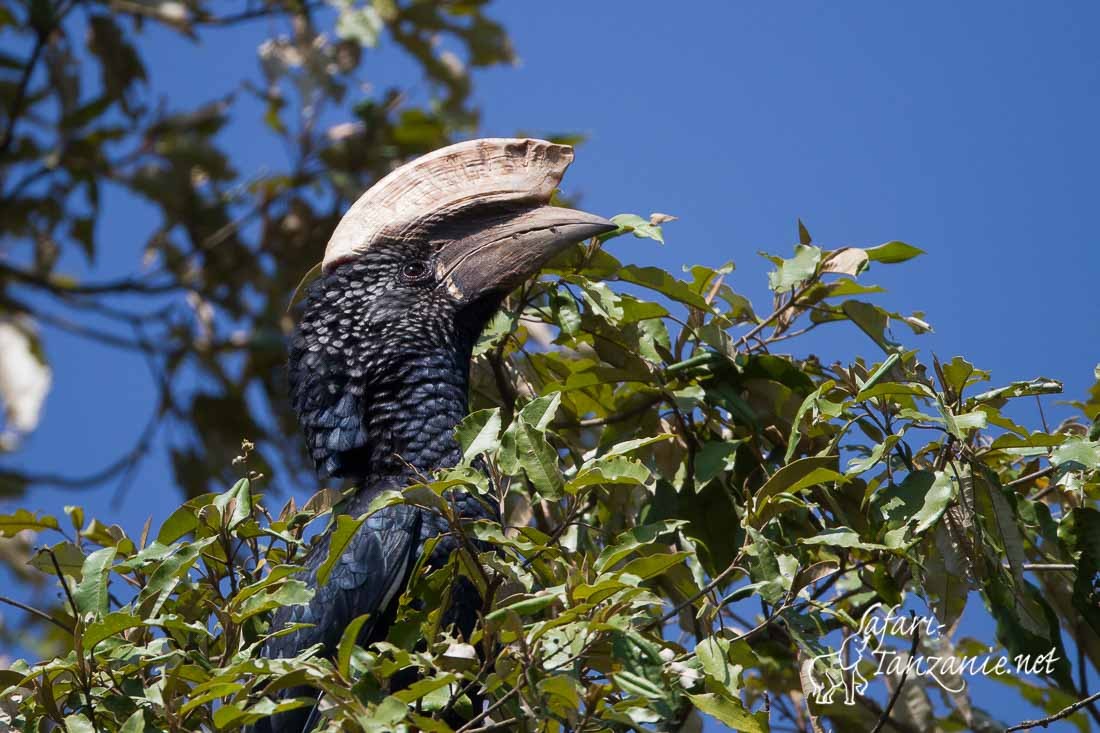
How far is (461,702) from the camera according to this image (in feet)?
5.35

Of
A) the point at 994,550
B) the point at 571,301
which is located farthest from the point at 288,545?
the point at 994,550

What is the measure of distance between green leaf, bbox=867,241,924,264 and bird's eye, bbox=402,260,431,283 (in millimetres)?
770

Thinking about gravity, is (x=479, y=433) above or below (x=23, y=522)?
below

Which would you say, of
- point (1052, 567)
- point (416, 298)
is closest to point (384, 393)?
point (416, 298)

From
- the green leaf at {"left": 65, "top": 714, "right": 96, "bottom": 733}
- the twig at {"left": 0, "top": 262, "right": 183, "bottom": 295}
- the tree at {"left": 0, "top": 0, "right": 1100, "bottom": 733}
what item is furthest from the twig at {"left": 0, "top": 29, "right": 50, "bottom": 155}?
the green leaf at {"left": 65, "top": 714, "right": 96, "bottom": 733}

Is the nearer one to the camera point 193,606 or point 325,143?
point 193,606

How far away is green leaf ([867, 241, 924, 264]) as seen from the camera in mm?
2178

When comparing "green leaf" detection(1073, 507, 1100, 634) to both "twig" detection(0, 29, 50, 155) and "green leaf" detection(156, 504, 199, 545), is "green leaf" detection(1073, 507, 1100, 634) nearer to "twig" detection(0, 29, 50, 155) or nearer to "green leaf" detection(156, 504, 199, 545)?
"green leaf" detection(156, 504, 199, 545)

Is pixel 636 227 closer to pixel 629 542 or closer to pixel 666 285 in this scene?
pixel 666 285

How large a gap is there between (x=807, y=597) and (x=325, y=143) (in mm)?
3423

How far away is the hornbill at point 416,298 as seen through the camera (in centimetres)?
231

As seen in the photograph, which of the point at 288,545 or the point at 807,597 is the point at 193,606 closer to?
the point at 288,545

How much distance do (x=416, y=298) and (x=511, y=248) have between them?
0.20 metres

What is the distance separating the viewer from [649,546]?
1.79 metres
